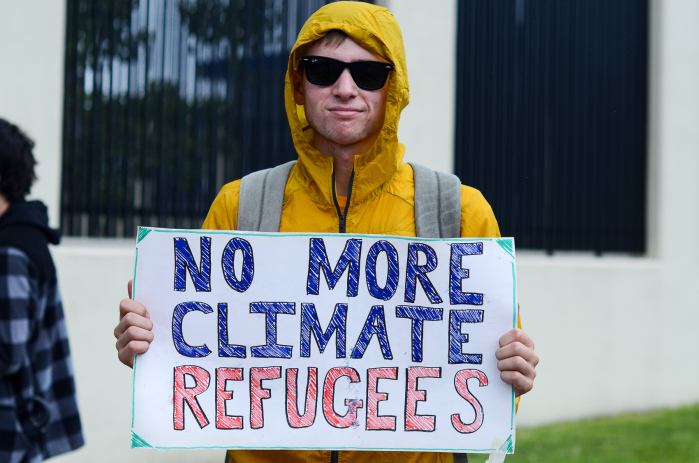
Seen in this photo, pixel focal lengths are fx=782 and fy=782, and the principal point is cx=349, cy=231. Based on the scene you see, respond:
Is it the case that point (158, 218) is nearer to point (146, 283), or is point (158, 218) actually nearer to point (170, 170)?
point (170, 170)

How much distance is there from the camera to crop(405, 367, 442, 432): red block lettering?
6.76ft

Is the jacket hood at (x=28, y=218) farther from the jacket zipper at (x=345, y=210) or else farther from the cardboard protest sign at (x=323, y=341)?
the jacket zipper at (x=345, y=210)

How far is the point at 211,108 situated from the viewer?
19.1ft

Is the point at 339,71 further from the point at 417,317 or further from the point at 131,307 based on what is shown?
the point at 131,307

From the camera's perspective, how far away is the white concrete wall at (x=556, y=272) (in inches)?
200

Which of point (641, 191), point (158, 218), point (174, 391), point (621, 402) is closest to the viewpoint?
point (174, 391)

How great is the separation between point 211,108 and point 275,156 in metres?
0.61

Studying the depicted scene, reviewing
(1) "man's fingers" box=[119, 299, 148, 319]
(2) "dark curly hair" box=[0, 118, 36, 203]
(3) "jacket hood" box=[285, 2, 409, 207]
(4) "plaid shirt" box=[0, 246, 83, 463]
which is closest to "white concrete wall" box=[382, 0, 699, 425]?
(2) "dark curly hair" box=[0, 118, 36, 203]

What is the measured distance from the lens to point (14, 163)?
2893 millimetres

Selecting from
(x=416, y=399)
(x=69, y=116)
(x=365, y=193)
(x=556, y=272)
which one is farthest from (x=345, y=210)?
(x=556, y=272)

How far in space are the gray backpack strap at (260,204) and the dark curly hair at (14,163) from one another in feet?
3.86

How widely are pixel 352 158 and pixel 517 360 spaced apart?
70cm

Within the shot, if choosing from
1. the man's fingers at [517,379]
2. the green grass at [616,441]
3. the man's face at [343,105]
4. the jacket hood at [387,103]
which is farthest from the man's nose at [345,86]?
the green grass at [616,441]

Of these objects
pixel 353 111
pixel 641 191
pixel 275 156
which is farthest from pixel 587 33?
pixel 353 111
